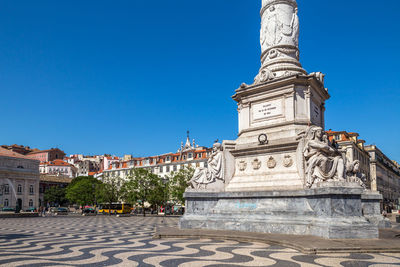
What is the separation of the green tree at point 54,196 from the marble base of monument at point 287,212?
88.6m

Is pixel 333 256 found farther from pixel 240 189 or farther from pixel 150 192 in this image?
pixel 150 192

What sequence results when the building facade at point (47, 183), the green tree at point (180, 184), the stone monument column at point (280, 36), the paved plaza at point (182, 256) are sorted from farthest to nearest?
1. the building facade at point (47, 183)
2. the green tree at point (180, 184)
3. the stone monument column at point (280, 36)
4. the paved plaza at point (182, 256)

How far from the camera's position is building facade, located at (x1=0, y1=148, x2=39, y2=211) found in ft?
238

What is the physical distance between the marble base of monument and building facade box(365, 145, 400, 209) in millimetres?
59896

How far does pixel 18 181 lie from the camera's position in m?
75.1

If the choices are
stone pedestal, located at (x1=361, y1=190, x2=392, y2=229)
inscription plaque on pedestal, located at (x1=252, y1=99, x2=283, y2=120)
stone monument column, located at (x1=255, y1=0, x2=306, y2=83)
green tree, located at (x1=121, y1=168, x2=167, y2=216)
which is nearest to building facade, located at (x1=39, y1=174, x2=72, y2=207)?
green tree, located at (x1=121, y1=168, x2=167, y2=216)

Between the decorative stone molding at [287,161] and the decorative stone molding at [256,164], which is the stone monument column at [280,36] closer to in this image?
the decorative stone molding at [256,164]

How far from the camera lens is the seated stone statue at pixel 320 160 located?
11.6 metres

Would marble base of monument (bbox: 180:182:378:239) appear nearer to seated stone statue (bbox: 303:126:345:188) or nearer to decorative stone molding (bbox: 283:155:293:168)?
seated stone statue (bbox: 303:126:345:188)

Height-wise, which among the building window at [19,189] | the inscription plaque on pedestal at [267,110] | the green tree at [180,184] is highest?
the inscription plaque on pedestal at [267,110]

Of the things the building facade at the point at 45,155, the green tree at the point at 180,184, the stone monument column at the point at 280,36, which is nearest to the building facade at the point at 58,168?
the building facade at the point at 45,155

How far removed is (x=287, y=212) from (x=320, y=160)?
2.13 metres

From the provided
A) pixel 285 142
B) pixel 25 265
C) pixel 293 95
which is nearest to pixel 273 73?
pixel 293 95

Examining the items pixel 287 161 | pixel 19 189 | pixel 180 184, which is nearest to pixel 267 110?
pixel 287 161
